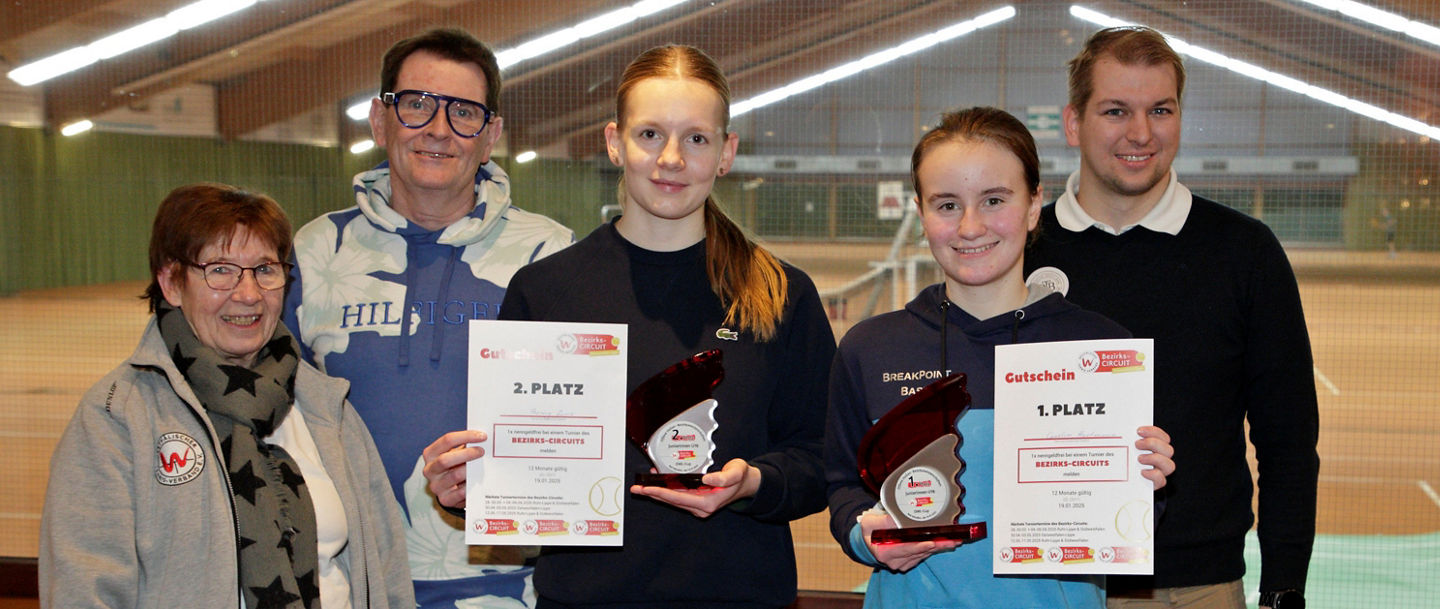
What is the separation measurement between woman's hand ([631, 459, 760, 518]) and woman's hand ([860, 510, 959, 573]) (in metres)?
0.19

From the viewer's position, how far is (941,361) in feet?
5.90

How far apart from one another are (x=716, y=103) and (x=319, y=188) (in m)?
3.43

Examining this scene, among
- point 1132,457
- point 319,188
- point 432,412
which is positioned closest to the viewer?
point 1132,457

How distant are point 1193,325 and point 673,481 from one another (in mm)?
1051

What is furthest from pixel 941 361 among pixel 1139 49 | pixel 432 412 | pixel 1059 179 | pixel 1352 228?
Result: pixel 1352 228

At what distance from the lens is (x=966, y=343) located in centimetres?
183

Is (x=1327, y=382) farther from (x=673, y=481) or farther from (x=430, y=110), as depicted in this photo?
(x=430, y=110)

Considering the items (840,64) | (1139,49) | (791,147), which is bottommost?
(1139,49)

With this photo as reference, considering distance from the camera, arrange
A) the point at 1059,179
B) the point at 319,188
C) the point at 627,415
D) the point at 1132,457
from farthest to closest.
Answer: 1. the point at 319,188
2. the point at 1059,179
3. the point at 627,415
4. the point at 1132,457

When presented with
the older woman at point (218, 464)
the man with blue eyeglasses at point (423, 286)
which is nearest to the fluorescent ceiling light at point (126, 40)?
the man with blue eyeglasses at point (423, 286)

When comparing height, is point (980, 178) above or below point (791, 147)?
below

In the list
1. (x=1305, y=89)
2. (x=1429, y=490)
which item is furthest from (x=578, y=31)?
(x=1429, y=490)

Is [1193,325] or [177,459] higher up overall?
[1193,325]

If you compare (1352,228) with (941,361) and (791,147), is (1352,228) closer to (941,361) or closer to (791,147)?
(791,147)
